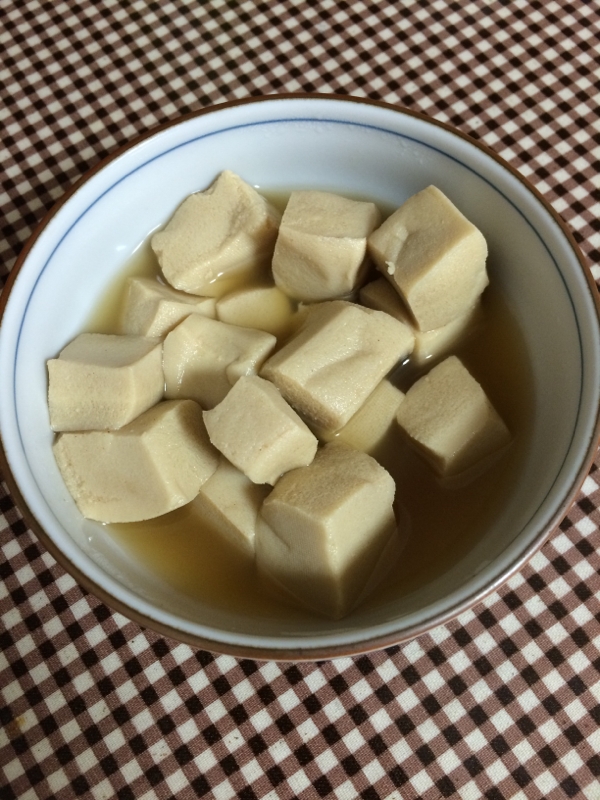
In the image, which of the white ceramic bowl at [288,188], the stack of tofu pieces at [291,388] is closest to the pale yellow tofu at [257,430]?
the stack of tofu pieces at [291,388]

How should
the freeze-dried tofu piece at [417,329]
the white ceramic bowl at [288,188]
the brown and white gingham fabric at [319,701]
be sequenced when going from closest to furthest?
the white ceramic bowl at [288,188]
the brown and white gingham fabric at [319,701]
the freeze-dried tofu piece at [417,329]

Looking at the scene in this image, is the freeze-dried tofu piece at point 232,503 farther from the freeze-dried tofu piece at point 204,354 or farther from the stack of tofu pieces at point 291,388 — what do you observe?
the freeze-dried tofu piece at point 204,354

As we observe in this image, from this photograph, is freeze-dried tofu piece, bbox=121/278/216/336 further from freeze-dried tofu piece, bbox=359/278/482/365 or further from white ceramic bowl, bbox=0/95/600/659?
freeze-dried tofu piece, bbox=359/278/482/365

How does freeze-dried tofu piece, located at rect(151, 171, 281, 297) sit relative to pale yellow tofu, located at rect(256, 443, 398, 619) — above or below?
above

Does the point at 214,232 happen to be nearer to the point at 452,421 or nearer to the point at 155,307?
the point at 155,307

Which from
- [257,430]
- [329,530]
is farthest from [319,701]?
[257,430]

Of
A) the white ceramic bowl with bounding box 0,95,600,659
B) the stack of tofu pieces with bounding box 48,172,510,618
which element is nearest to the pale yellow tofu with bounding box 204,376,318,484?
the stack of tofu pieces with bounding box 48,172,510,618

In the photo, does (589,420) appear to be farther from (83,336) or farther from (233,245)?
(83,336)
